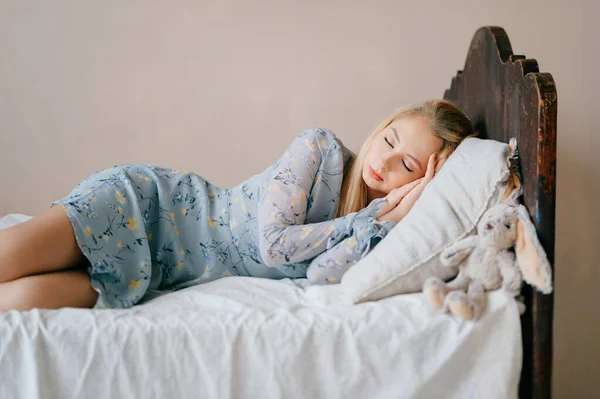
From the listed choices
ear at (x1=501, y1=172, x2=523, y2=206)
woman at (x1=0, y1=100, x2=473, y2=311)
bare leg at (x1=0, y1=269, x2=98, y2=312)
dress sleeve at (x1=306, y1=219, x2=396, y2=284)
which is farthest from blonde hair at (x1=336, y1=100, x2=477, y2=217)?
bare leg at (x1=0, y1=269, x2=98, y2=312)

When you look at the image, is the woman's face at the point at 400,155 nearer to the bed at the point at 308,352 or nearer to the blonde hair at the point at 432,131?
the blonde hair at the point at 432,131

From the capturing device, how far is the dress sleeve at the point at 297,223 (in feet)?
4.64

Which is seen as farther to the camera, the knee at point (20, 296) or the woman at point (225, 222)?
the woman at point (225, 222)

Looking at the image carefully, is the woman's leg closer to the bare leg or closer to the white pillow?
the bare leg

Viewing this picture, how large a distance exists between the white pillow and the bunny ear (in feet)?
0.37

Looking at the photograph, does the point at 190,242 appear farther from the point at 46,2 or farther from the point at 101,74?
the point at 46,2

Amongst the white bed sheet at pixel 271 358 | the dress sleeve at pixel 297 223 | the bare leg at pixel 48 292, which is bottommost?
the white bed sheet at pixel 271 358

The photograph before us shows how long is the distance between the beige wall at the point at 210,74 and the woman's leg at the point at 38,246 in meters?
0.98

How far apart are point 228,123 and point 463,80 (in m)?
0.91

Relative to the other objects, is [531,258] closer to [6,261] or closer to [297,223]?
[297,223]

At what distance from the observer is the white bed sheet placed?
1.12 meters

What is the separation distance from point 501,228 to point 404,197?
1.12 feet

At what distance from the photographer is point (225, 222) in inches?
64.3

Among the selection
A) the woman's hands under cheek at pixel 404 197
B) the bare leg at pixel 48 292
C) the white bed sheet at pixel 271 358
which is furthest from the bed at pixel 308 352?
the woman's hands under cheek at pixel 404 197
